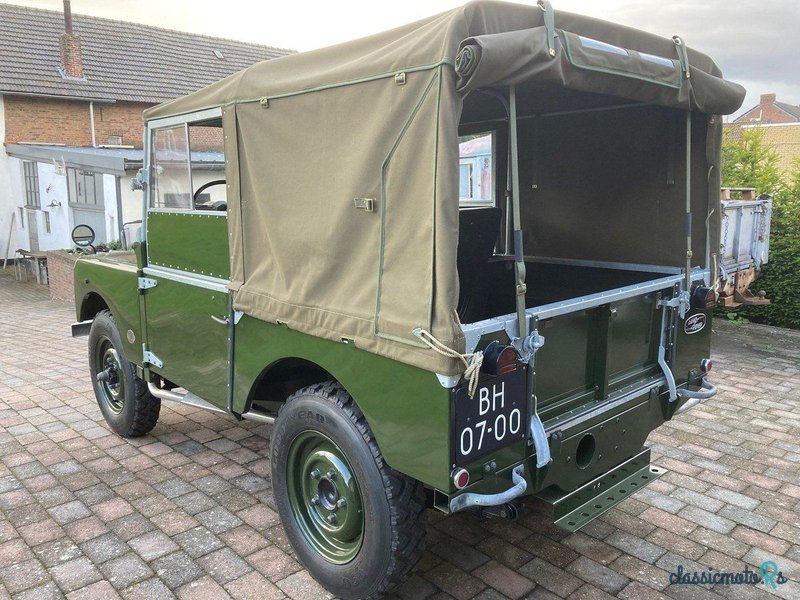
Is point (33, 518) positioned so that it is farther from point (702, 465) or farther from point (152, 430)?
point (702, 465)

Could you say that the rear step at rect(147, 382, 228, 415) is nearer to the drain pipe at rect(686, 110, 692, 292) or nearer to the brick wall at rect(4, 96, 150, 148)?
the drain pipe at rect(686, 110, 692, 292)

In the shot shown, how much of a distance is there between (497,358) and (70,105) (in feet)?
63.8

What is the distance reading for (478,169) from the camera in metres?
4.81

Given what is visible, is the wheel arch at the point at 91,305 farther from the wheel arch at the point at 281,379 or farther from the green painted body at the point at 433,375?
the wheel arch at the point at 281,379

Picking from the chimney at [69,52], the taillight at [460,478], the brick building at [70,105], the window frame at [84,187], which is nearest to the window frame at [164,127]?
the taillight at [460,478]

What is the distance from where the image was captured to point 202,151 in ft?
12.5

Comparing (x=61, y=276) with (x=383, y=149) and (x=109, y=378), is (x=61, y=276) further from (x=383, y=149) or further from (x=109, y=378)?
(x=383, y=149)

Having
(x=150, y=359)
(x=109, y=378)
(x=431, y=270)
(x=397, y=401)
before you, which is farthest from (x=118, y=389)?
(x=431, y=270)

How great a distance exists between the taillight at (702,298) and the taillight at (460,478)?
197cm

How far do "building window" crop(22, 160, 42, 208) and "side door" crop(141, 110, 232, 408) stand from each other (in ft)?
47.9

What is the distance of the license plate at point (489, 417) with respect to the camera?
2.39m

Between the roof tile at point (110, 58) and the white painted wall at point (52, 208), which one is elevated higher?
the roof tile at point (110, 58)

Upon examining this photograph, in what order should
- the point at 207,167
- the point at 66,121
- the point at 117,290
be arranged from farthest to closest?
the point at 66,121
the point at 117,290
the point at 207,167

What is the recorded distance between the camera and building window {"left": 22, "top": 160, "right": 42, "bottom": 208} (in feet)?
55.0
